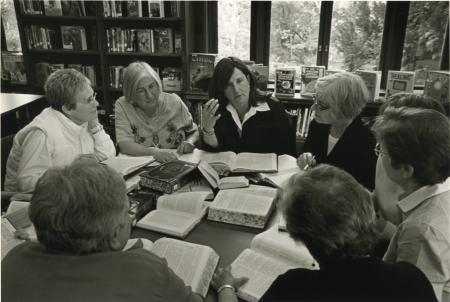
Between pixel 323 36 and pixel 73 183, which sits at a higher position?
pixel 323 36

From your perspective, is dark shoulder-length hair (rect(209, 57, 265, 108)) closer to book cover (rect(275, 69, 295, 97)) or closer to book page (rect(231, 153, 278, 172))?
book page (rect(231, 153, 278, 172))

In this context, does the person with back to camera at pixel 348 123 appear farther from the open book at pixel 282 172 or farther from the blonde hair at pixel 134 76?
the blonde hair at pixel 134 76

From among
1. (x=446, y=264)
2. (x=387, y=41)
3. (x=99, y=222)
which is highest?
(x=387, y=41)

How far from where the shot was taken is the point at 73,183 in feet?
3.04

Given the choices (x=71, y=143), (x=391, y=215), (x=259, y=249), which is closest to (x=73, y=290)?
(x=259, y=249)

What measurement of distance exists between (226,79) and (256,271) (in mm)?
1524

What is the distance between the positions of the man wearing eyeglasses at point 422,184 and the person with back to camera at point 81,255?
0.66m

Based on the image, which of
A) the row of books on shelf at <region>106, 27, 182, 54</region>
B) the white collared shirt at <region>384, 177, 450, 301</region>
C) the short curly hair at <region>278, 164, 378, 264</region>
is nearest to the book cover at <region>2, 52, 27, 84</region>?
the row of books on shelf at <region>106, 27, 182, 54</region>

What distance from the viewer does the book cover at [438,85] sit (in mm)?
3105

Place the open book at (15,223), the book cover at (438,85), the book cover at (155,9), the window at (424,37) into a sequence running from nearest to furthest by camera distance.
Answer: the open book at (15,223), the book cover at (438,85), the window at (424,37), the book cover at (155,9)

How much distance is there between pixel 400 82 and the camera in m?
3.34

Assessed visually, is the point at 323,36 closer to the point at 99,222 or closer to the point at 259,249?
the point at 259,249

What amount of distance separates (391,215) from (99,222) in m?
1.02

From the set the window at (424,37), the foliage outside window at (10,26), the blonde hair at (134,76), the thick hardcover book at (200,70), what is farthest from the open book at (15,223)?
the foliage outside window at (10,26)
